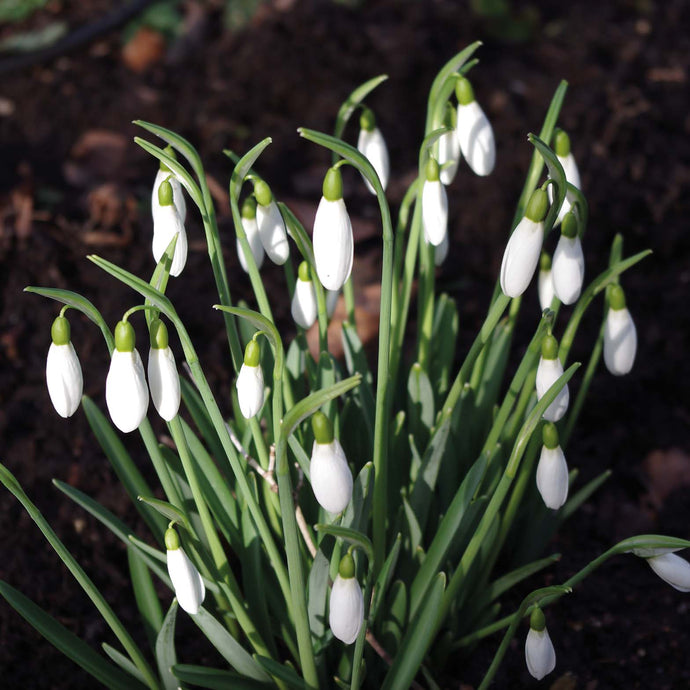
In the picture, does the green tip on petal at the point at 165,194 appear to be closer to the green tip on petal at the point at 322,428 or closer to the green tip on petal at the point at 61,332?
the green tip on petal at the point at 61,332

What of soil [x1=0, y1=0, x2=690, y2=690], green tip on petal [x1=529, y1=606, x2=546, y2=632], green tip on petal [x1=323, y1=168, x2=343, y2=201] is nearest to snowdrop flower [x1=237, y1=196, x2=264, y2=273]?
green tip on petal [x1=323, y1=168, x2=343, y2=201]

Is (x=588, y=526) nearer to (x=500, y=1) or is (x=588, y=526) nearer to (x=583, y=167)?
(x=583, y=167)

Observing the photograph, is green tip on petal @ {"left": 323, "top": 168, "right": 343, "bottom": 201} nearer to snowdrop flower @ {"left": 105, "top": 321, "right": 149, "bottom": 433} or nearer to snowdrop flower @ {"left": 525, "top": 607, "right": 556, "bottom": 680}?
snowdrop flower @ {"left": 105, "top": 321, "right": 149, "bottom": 433}

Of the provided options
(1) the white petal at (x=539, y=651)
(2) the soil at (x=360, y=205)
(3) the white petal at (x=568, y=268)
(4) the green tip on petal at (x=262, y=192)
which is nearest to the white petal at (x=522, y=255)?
(3) the white petal at (x=568, y=268)

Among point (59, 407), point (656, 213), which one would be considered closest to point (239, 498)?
point (59, 407)

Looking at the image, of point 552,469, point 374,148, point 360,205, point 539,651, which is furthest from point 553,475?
point 360,205

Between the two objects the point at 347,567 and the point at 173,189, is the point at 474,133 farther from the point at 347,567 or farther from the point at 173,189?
the point at 347,567
